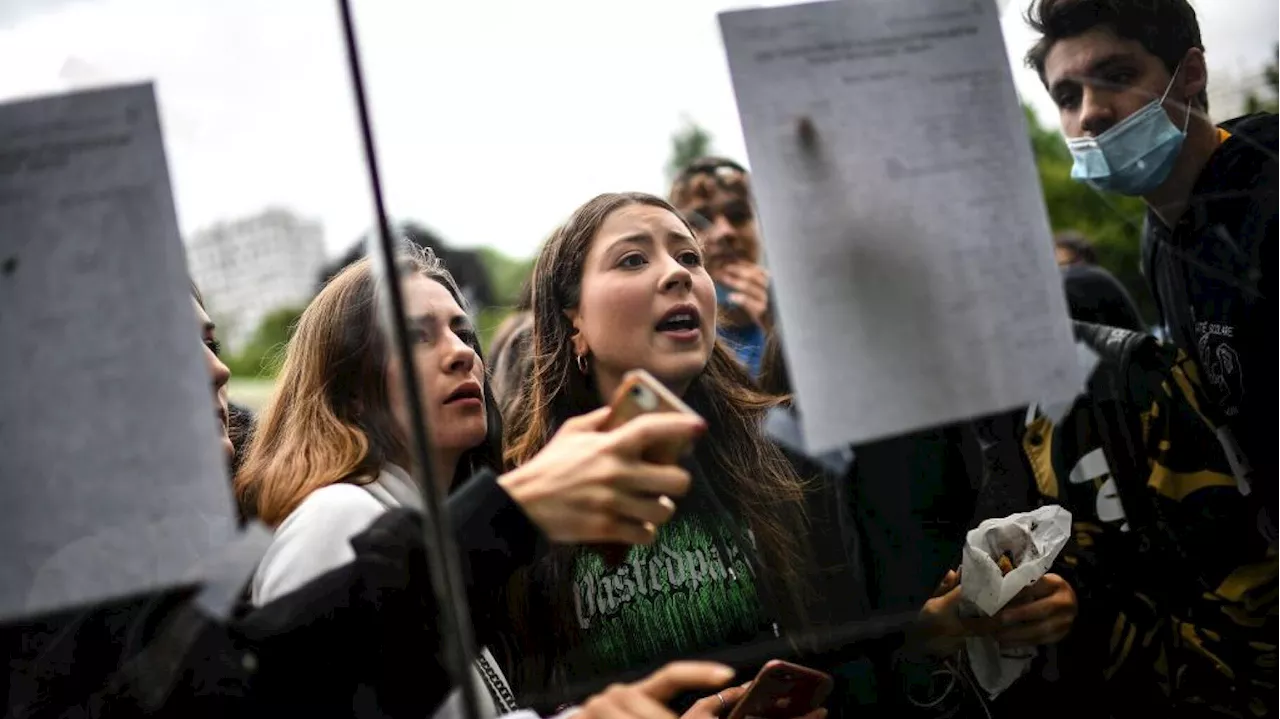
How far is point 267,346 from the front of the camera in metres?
1.88

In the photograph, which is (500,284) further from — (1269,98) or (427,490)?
(1269,98)

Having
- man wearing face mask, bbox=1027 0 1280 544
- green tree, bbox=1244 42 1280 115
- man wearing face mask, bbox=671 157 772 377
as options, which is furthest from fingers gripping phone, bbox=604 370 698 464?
green tree, bbox=1244 42 1280 115

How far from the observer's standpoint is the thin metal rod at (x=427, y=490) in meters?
1.71

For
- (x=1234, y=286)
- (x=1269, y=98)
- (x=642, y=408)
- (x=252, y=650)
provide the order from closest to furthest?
Answer: (x=252, y=650) → (x=642, y=408) → (x=1234, y=286) → (x=1269, y=98)

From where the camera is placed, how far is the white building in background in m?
1.80

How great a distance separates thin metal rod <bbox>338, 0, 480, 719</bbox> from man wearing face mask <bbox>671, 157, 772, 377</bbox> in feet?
1.55

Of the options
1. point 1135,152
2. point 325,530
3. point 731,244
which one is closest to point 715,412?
point 731,244

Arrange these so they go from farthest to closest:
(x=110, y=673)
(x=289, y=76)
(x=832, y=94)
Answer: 1. (x=832, y=94)
2. (x=289, y=76)
3. (x=110, y=673)

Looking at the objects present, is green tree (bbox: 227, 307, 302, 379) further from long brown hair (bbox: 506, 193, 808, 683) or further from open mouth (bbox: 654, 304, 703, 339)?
open mouth (bbox: 654, 304, 703, 339)

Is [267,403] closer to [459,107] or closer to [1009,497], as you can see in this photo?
[459,107]

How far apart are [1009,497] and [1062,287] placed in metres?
0.35

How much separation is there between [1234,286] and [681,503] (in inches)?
40.0

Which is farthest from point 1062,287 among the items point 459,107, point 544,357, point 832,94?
point 459,107

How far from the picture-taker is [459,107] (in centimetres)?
190
